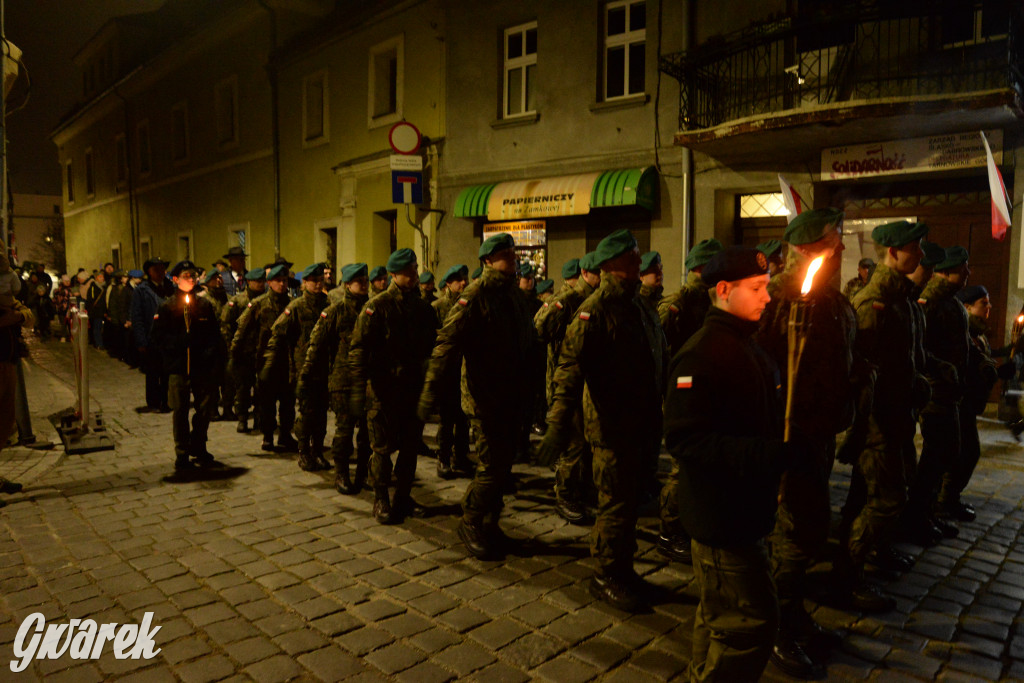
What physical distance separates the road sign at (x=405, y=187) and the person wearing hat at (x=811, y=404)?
1178 centimetres

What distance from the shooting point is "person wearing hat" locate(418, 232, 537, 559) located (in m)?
4.89

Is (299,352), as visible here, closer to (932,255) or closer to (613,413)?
(613,413)

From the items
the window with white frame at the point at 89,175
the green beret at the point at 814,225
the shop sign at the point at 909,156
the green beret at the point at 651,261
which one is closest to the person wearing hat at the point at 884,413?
the green beret at the point at 814,225

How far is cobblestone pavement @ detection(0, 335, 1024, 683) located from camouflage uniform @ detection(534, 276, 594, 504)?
361 mm

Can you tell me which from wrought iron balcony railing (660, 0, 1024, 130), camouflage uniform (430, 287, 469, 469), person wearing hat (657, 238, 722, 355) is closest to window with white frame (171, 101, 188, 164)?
wrought iron balcony railing (660, 0, 1024, 130)

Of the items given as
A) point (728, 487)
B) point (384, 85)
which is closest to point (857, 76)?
point (728, 487)

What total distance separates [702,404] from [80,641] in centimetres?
345

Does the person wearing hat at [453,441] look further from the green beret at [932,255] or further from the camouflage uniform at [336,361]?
the green beret at [932,255]

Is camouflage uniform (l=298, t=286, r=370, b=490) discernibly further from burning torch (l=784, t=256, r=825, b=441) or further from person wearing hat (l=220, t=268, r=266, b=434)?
burning torch (l=784, t=256, r=825, b=441)

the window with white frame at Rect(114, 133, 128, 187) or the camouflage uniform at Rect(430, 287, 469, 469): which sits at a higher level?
the window with white frame at Rect(114, 133, 128, 187)

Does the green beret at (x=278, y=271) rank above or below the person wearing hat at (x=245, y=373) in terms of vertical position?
above

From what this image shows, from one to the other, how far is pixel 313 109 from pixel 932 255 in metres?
19.4

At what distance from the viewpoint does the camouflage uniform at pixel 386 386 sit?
5.68 metres

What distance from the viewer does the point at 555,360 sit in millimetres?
6973
